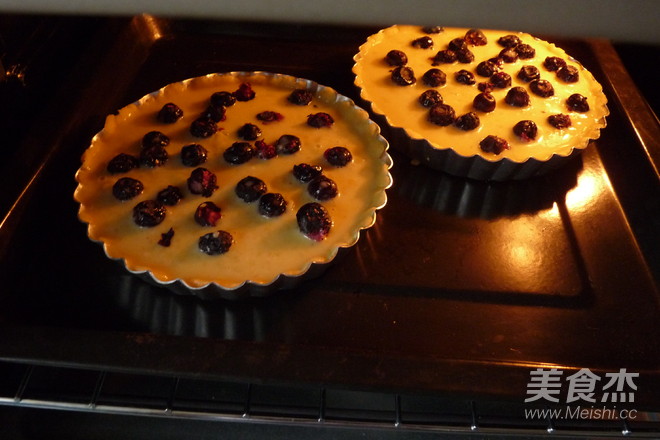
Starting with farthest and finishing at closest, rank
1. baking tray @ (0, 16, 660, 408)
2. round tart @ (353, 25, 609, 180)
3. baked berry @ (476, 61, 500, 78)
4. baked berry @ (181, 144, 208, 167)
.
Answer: baked berry @ (476, 61, 500, 78) < round tart @ (353, 25, 609, 180) < baked berry @ (181, 144, 208, 167) < baking tray @ (0, 16, 660, 408)

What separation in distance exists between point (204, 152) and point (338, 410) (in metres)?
0.85

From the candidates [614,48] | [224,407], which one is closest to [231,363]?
[224,407]

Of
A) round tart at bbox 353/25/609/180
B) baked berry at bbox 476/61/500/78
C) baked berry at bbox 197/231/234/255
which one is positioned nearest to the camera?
baked berry at bbox 197/231/234/255

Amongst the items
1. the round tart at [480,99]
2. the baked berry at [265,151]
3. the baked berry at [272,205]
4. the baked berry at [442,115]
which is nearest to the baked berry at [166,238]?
the baked berry at [272,205]

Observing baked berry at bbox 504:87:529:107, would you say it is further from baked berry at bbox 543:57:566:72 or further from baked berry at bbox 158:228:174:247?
baked berry at bbox 158:228:174:247

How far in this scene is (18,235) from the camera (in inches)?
53.9

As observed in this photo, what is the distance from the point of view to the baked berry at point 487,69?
1.86 metres

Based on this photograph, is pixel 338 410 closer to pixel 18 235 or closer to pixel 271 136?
pixel 271 136

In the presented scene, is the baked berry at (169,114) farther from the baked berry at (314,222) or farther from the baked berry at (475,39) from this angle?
the baked berry at (475,39)

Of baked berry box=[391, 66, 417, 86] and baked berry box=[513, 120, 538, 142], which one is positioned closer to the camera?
baked berry box=[513, 120, 538, 142]

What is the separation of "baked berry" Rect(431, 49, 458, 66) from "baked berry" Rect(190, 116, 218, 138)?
2.85 feet

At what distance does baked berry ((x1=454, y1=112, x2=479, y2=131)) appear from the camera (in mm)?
1680

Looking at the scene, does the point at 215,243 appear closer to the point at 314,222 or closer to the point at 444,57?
the point at 314,222

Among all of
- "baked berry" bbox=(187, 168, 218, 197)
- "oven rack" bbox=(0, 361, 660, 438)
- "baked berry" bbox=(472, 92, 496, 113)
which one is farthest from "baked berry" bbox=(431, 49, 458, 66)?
"oven rack" bbox=(0, 361, 660, 438)
